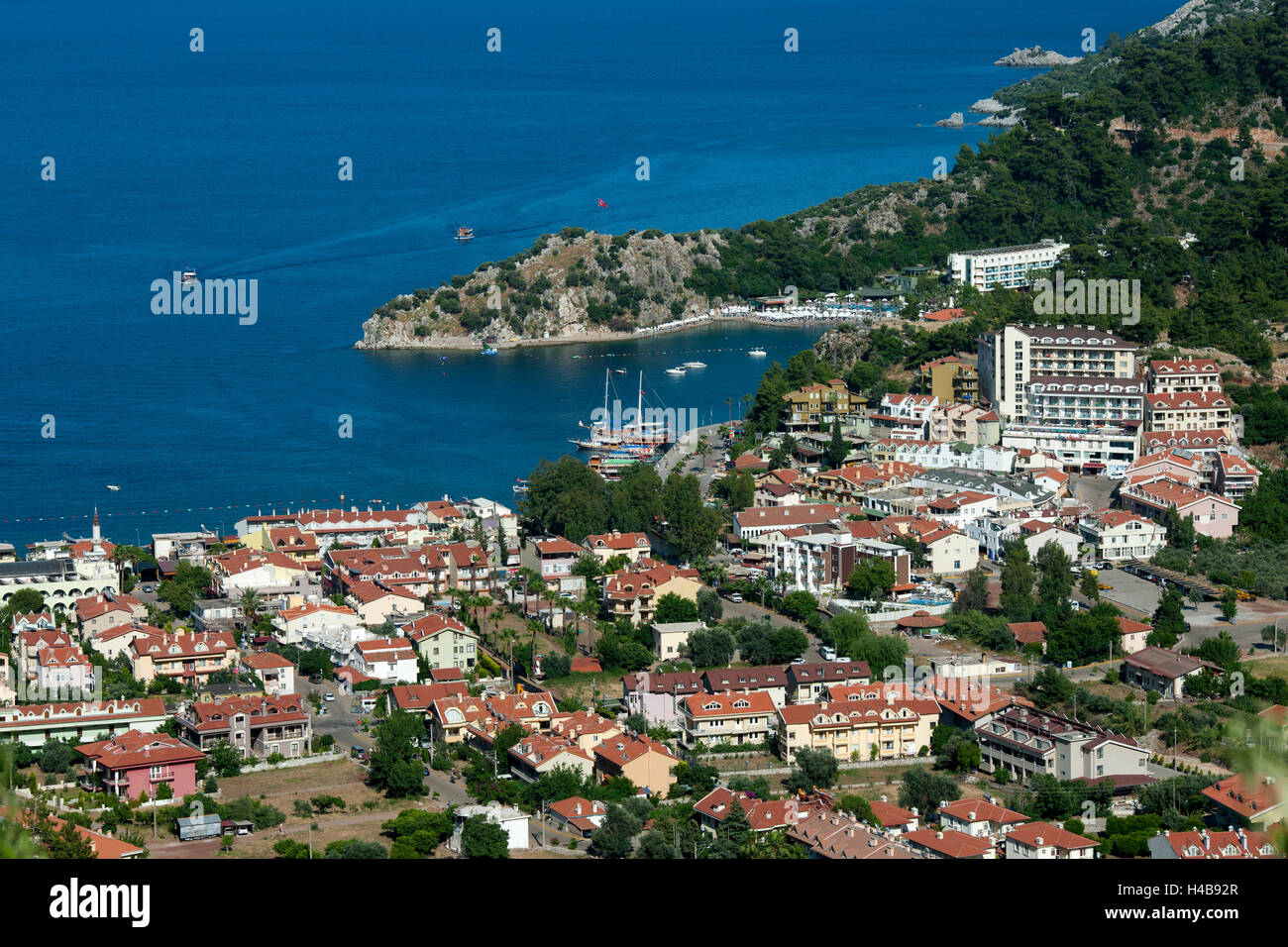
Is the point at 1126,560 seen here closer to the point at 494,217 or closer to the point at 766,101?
the point at 494,217

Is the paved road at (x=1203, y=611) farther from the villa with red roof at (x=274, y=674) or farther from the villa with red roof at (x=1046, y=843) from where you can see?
the villa with red roof at (x=274, y=674)

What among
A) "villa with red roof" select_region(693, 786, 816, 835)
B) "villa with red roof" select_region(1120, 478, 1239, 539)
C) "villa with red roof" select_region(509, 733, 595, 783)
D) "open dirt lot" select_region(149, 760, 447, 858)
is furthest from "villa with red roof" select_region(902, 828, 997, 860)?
"villa with red roof" select_region(1120, 478, 1239, 539)

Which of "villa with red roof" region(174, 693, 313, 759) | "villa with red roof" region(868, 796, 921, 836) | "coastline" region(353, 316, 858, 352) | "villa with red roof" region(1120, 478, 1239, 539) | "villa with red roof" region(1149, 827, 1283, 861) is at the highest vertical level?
"coastline" region(353, 316, 858, 352)

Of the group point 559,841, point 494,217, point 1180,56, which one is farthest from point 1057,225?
point 559,841

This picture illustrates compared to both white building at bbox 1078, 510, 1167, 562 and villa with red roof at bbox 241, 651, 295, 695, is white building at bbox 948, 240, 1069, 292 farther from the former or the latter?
villa with red roof at bbox 241, 651, 295, 695

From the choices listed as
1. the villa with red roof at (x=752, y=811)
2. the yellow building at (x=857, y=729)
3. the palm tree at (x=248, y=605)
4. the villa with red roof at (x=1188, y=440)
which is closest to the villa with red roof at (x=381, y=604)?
the palm tree at (x=248, y=605)
